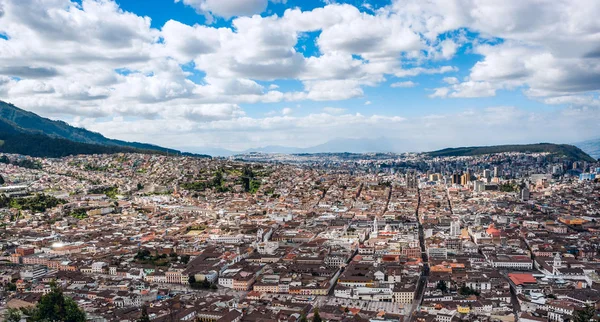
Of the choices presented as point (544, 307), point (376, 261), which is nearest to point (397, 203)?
point (376, 261)

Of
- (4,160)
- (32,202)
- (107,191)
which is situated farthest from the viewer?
(4,160)

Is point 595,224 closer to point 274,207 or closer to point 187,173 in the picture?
point 274,207

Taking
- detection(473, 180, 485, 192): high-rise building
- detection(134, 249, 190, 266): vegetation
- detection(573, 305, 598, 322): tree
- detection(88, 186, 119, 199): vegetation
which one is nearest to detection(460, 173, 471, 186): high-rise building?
detection(473, 180, 485, 192): high-rise building

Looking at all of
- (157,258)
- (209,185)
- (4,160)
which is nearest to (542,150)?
(209,185)

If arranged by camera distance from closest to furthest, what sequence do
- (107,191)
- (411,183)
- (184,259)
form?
(184,259)
(107,191)
(411,183)

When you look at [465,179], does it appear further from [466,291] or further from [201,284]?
[201,284]

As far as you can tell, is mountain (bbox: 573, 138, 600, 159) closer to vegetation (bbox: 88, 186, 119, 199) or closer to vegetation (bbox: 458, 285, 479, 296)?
vegetation (bbox: 88, 186, 119, 199)

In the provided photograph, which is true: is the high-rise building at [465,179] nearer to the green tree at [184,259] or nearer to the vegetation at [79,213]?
the vegetation at [79,213]
